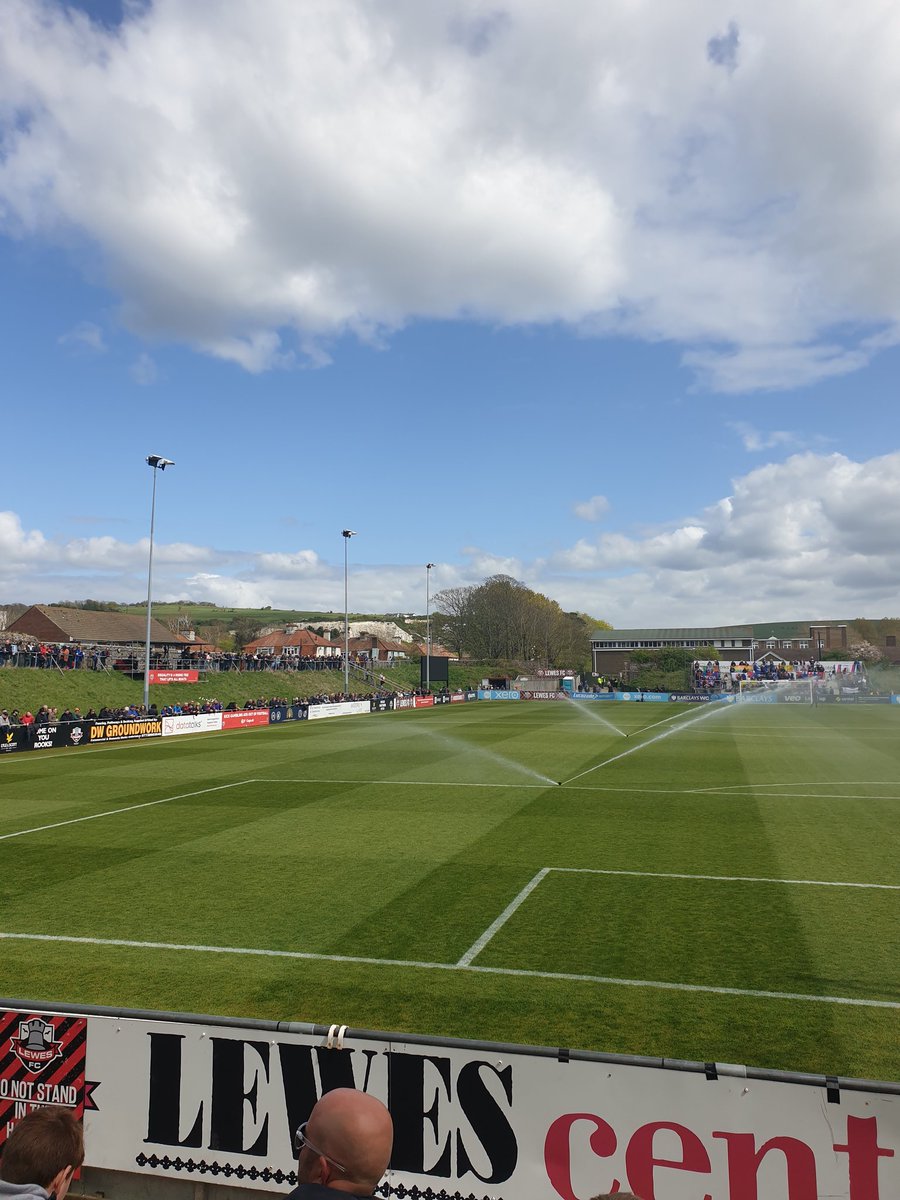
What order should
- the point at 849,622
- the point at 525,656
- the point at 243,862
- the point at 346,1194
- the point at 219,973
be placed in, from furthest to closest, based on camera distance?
the point at 849,622, the point at 525,656, the point at 243,862, the point at 219,973, the point at 346,1194

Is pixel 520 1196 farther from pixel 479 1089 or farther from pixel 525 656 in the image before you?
pixel 525 656

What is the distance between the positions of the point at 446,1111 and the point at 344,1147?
7.33ft

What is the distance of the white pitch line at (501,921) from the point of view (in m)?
10.1

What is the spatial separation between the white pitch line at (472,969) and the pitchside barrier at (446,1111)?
4.50 metres

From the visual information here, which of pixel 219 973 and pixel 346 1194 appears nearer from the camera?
pixel 346 1194

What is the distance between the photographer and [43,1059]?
5.47 metres

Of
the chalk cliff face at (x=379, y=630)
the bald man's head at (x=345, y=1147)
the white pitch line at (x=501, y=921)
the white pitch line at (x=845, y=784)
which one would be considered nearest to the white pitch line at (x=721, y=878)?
the white pitch line at (x=501, y=921)

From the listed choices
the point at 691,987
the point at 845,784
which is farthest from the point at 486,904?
the point at 845,784

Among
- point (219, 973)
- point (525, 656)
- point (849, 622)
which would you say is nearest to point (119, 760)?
point (219, 973)

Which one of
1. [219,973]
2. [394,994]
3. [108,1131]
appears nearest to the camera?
[108,1131]

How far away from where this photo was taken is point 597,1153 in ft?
15.8

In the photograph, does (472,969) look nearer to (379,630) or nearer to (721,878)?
(721,878)

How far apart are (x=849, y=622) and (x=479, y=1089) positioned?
17492 centimetres

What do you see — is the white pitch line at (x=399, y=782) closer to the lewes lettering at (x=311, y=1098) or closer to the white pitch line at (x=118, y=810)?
the white pitch line at (x=118, y=810)
